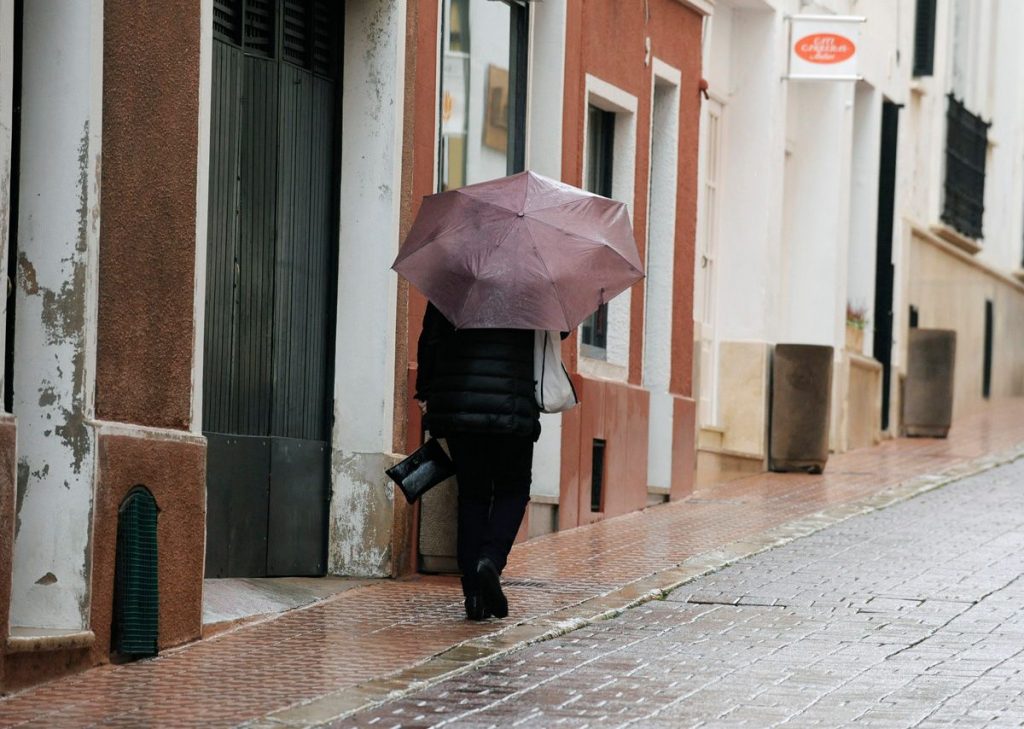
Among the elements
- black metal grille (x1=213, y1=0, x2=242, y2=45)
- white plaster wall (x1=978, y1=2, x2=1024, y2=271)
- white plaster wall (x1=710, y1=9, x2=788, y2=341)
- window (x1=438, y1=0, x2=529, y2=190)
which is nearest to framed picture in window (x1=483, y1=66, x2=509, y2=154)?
window (x1=438, y1=0, x2=529, y2=190)

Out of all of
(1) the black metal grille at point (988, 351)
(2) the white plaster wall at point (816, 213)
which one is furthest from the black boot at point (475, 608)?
(1) the black metal grille at point (988, 351)

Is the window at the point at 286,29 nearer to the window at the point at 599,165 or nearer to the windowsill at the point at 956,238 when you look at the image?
the window at the point at 599,165

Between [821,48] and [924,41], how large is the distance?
5.76 meters

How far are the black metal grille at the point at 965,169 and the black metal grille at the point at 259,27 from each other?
18.1 meters

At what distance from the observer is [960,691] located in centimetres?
809

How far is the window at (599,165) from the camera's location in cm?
1558

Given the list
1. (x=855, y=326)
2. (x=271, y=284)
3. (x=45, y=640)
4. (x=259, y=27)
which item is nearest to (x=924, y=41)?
(x=855, y=326)

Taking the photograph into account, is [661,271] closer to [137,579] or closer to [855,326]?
[855,326]

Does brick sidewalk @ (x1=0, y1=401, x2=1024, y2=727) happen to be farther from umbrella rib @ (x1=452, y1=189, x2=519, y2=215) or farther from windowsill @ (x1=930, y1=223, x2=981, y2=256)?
windowsill @ (x1=930, y1=223, x2=981, y2=256)

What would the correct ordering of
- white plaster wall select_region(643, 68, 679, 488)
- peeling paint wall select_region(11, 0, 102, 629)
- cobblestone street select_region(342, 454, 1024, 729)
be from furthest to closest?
1. white plaster wall select_region(643, 68, 679, 488)
2. peeling paint wall select_region(11, 0, 102, 629)
3. cobblestone street select_region(342, 454, 1024, 729)

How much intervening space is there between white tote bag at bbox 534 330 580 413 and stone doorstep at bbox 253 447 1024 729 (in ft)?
3.15

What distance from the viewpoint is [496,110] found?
13.8 m

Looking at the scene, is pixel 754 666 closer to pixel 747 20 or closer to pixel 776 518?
pixel 776 518

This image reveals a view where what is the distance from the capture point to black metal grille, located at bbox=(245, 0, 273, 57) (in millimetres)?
10703
